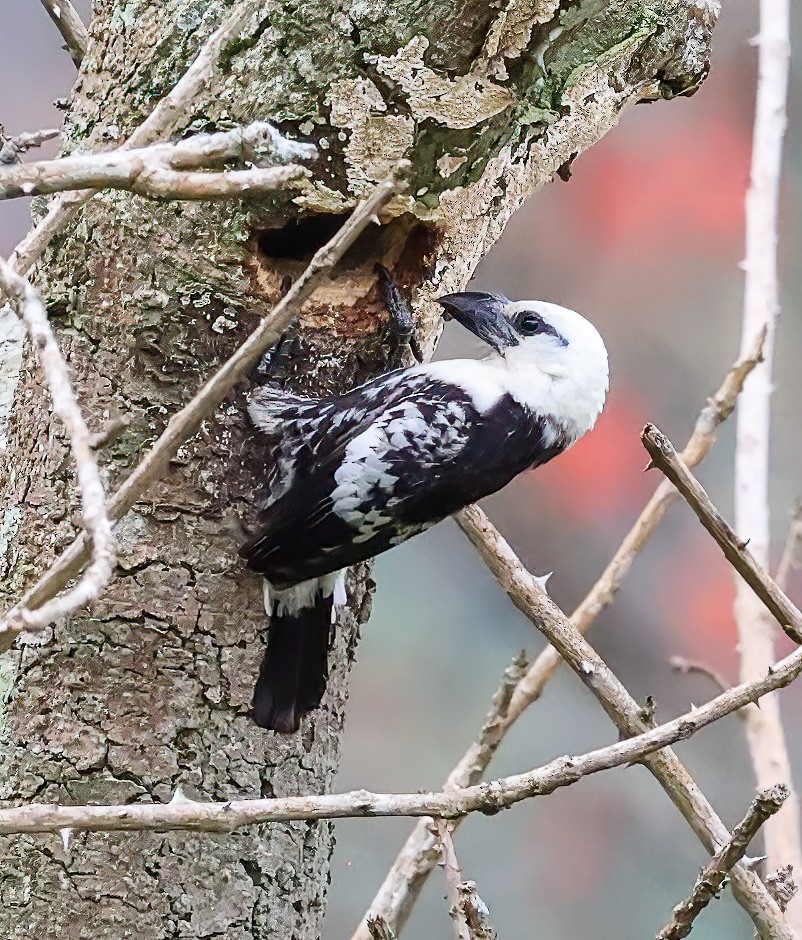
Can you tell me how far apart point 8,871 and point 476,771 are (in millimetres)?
681

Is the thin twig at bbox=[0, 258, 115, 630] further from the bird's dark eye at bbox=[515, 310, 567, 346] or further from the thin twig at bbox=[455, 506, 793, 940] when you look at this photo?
the bird's dark eye at bbox=[515, 310, 567, 346]

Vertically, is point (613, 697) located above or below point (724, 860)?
above

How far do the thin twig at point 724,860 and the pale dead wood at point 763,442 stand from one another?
915 mm

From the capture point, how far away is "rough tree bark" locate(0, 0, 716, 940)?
147 centimetres

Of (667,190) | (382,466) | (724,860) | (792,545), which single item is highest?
(667,190)

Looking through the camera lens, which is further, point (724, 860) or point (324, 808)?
point (724, 860)

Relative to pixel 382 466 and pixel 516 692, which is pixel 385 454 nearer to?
pixel 382 466

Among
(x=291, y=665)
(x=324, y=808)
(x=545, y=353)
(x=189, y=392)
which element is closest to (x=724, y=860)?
(x=324, y=808)

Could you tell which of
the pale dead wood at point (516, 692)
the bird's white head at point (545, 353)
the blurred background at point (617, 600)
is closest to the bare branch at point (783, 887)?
the pale dead wood at point (516, 692)

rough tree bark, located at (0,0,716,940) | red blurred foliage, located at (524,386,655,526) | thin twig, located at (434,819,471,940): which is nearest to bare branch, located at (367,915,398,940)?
thin twig, located at (434,819,471,940)

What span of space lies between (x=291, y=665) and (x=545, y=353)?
70cm

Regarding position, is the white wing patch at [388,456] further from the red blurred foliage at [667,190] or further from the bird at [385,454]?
the red blurred foliage at [667,190]

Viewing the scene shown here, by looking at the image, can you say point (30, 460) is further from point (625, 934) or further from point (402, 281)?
point (625, 934)

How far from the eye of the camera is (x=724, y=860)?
1160mm
